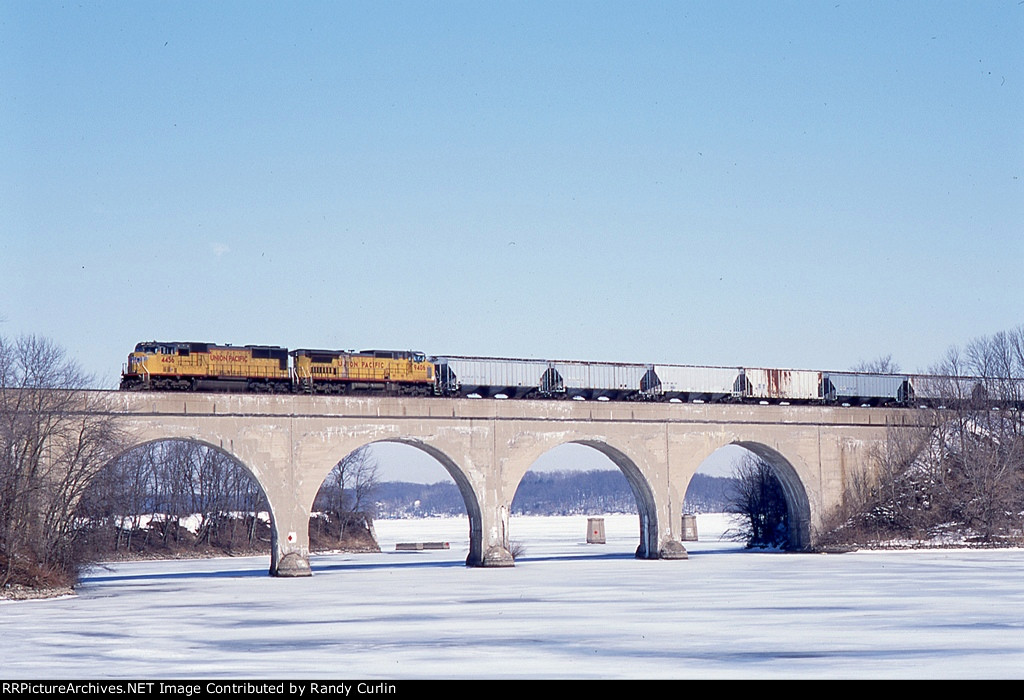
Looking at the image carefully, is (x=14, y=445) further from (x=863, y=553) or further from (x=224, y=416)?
(x=863, y=553)

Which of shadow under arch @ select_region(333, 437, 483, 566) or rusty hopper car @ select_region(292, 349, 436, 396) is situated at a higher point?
rusty hopper car @ select_region(292, 349, 436, 396)

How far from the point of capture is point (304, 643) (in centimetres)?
1755

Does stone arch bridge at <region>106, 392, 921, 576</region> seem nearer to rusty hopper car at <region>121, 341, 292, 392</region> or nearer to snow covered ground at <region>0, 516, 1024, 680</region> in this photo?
rusty hopper car at <region>121, 341, 292, 392</region>

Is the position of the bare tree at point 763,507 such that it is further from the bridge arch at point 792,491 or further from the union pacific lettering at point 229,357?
the union pacific lettering at point 229,357

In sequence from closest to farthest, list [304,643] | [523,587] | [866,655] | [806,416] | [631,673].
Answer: [631,673] → [866,655] → [304,643] → [523,587] → [806,416]

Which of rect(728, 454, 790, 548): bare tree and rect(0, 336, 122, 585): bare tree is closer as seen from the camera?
rect(0, 336, 122, 585): bare tree

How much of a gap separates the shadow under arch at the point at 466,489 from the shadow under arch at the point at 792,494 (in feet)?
35.8

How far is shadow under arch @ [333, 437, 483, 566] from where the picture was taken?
38875mm

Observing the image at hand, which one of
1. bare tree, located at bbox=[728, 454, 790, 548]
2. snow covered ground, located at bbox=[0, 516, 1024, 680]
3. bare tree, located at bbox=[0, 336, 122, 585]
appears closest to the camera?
snow covered ground, located at bbox=[0, 516, 1024, 680]

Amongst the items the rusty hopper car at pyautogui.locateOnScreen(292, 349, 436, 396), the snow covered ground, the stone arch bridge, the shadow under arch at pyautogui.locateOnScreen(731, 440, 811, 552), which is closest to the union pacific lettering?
the rusty hopper car at pyautogui.locateOnScreen(292, 349, 436, 396)

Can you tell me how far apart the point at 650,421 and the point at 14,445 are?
21573 millimetres

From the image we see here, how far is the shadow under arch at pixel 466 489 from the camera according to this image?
38.9 metres

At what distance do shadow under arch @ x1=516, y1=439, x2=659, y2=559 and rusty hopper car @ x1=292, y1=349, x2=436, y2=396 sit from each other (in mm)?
5815

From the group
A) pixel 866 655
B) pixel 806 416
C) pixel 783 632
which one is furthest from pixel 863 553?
pixel 866 655
